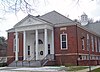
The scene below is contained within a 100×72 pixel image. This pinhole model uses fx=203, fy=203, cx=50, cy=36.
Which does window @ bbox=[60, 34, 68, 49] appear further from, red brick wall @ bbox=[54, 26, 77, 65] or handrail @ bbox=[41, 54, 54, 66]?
handrail @ bbox=[41, 54, 54, 66]

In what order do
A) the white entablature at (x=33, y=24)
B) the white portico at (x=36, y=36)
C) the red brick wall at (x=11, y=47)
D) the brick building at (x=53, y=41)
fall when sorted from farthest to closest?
the red brick wall at (x=11, y=47)
the white entablature at (x=33, y=24)
the white portico at (x=36, y=36)
the brick building at (x=53, y=41)

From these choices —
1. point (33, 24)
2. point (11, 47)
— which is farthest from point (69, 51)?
point (11, 47)

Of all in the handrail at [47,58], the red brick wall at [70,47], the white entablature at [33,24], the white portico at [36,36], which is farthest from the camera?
the white entablature at [33,24]

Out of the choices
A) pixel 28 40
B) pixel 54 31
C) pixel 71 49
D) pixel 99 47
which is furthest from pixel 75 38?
pixel 99 47

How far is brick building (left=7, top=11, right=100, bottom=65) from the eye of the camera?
3128cm

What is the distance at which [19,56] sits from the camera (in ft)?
119

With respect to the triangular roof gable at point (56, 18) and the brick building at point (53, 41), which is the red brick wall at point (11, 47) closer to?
the brick building at point (53, 41)

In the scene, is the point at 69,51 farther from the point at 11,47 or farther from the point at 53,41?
the point at 11,47

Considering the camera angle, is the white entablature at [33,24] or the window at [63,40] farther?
the window at [63,40]

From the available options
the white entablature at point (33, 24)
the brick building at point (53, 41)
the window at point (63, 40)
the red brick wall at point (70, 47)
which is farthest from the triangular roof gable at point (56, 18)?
the window at point (63, 40)

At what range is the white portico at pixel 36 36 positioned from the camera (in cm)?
3142

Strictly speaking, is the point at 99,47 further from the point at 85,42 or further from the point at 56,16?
the point at 56,16

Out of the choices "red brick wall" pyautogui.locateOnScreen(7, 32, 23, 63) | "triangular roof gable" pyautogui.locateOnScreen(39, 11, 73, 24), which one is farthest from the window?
"red brick wall" pyautogui.locateOnScreen(7, 32, 23, 63)

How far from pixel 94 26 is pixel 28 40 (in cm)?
2211
